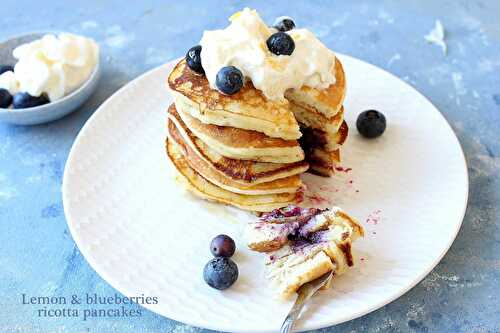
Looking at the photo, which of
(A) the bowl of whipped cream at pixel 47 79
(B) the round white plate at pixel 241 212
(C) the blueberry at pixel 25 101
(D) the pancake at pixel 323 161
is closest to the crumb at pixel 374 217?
(B) the round white plate at pixel 241 212

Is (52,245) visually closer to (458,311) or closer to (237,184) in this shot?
(237,184)

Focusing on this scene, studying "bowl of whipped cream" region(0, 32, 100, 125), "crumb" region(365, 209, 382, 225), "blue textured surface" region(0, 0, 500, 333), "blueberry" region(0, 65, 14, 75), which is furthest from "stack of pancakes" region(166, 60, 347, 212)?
"blueberry" region(0, 65, 14, 75)

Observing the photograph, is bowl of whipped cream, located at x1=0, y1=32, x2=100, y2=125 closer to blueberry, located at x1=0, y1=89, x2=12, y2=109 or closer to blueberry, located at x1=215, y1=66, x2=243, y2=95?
blueberry, located at x1=0, y1=89, x2=12, y2=109

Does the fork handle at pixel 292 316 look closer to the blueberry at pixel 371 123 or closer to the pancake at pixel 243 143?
the pancake at pixel 243 143

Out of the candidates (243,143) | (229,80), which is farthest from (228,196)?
(229,80)

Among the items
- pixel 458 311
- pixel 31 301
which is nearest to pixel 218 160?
pixel 31 301

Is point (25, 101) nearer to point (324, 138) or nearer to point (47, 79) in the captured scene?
point (47, 79)
